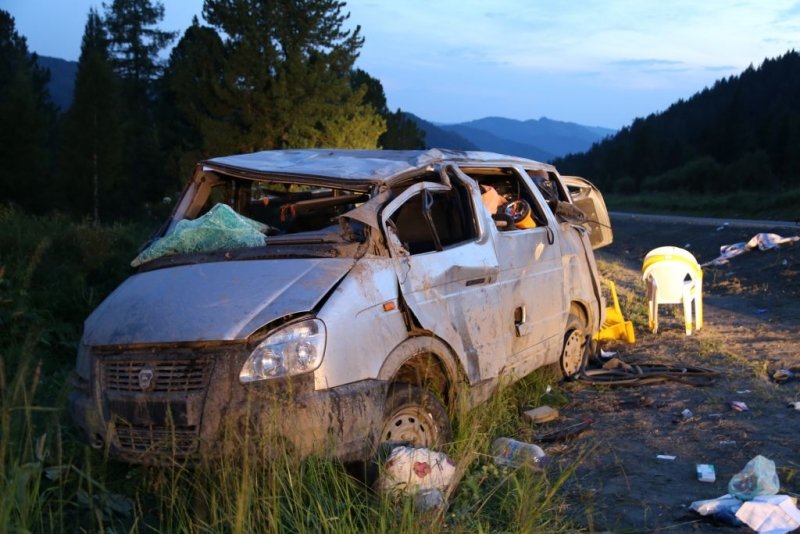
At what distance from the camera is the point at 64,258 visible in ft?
39.3

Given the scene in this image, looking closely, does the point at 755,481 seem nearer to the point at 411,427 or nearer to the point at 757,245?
the point at 411,427

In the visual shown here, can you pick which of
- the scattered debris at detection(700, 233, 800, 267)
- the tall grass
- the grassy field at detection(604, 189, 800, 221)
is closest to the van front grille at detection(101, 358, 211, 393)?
the tall grass

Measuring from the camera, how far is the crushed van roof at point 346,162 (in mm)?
5223

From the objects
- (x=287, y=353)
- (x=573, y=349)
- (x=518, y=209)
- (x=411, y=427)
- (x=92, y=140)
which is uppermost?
(x=92, y=140)

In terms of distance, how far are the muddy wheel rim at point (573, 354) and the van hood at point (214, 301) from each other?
3331 mm

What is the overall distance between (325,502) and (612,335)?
604cm

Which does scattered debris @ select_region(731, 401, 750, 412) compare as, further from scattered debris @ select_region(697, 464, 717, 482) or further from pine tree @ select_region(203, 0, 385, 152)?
A: pine tree @ select_region(203, 0, 385, 152)

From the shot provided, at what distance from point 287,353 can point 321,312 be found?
28 centimetres

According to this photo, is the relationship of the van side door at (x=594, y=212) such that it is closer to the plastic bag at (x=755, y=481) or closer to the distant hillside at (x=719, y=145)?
the plastic bag at (x=755, y=481)

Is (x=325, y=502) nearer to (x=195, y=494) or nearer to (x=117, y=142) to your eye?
(x=195, y=494)

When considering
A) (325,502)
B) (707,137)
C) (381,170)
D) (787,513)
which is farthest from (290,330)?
(707,137)

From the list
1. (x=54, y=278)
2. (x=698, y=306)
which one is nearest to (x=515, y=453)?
(x=698, y=306)

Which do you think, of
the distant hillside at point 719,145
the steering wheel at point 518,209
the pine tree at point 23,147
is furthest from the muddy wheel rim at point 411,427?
the distant hillside at point 719,145

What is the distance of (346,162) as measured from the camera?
555cm
